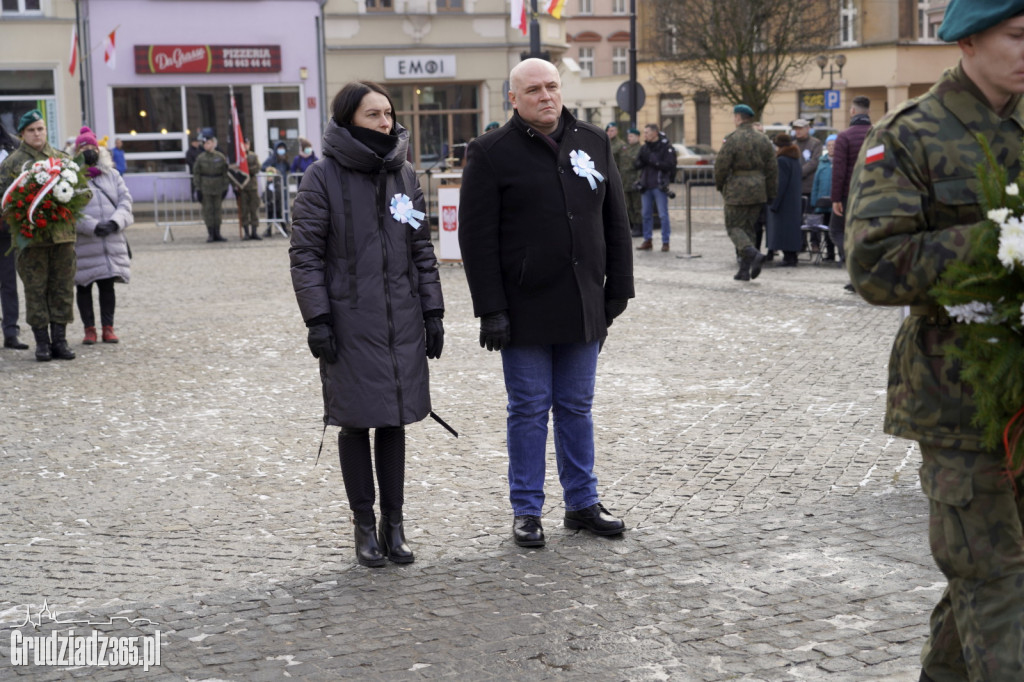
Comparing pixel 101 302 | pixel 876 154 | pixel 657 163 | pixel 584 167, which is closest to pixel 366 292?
pixel 584 167

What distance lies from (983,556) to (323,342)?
9.19 feet

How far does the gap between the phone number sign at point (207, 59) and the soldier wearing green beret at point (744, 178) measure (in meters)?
23.9

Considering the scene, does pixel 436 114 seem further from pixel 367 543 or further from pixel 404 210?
pixel 367 543

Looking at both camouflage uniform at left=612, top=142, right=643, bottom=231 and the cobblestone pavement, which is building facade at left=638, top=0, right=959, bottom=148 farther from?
the cobblestone pavement

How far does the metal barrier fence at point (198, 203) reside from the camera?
26109 millimetres

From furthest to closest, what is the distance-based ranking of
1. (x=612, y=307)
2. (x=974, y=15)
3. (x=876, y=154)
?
(x=612, y=307) < (x=876, y=154) < (x=974, y=15)

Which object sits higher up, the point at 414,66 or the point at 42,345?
the point at 414,66

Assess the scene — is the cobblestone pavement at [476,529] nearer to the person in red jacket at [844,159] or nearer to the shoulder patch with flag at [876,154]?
the shoulder patch with flag at [876,154]

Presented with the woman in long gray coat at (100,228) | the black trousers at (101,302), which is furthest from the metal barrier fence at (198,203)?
the woman in long gray coat at (100,228)

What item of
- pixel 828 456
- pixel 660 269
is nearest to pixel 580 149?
pixel 828 456

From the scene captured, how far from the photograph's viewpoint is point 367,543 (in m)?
5.44

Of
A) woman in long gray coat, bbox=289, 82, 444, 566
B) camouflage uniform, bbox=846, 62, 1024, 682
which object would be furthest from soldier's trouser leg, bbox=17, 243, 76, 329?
camouflage uniform, bbox=846, 62, 1024, 682

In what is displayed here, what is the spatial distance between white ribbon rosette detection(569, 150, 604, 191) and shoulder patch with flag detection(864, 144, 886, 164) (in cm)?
235

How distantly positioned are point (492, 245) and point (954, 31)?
102 inches
